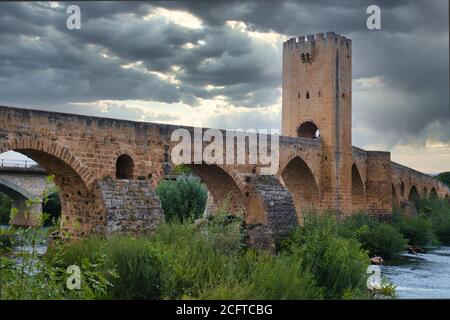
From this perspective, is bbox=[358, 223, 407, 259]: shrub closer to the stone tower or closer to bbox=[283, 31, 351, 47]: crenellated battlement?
the stone tower

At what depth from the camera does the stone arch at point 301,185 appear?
72.1ft

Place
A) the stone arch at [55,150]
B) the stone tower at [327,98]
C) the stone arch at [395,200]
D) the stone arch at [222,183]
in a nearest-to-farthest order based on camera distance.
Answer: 1. the stone arch at [55,150]
2. the stone arch at [222,183]
3. the stone tower at [327,98]
4. the stone arch at [395,200]

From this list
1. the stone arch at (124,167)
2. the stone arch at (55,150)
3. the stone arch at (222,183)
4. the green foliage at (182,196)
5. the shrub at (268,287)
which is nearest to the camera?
the shrub at (268,287)

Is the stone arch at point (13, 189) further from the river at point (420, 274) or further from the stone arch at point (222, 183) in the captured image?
the stone arch at point (222, 183)

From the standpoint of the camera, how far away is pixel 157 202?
520 inches

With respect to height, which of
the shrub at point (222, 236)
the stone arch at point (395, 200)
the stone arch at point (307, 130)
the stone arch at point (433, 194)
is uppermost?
the stone arch at point (307, 130)

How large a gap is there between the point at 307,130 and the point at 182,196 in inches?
237

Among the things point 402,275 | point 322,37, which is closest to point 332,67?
point 322,37

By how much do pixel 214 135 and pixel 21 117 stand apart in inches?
221

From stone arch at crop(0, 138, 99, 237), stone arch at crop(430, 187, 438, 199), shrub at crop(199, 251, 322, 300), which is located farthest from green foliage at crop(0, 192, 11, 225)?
shrub at crop(199, 251, 322, 300)

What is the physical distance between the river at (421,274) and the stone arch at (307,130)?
6946mm

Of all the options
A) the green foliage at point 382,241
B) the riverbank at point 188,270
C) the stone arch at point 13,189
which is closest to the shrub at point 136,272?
the riverbank at point 188,270

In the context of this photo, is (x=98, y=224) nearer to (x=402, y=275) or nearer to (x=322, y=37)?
(x=402, y=275)
